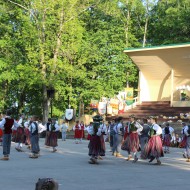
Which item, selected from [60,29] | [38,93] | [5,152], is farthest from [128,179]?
[38,93]

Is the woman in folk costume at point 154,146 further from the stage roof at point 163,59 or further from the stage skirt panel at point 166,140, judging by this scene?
the stage roof at point 163,59

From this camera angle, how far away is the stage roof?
38.3 m

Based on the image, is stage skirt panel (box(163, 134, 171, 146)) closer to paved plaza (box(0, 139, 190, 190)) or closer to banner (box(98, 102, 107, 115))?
paved plaza (box(0, 139, 190, 190))

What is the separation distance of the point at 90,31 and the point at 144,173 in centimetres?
3371

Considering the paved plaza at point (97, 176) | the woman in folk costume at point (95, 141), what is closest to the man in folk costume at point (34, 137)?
the paved plaza at point (97, 176)

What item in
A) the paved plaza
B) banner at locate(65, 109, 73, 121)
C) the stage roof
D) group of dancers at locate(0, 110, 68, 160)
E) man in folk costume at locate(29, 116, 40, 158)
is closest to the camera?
the paved plaza

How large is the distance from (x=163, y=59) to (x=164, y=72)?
2.67 metres

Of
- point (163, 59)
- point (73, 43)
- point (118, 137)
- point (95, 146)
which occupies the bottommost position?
point (95, 146)

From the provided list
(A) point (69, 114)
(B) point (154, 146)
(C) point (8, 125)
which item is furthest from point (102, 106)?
(B) point (154, 146)

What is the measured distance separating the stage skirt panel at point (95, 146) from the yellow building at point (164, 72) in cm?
2399

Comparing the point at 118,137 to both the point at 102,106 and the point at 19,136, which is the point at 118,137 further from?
the point at 102,106

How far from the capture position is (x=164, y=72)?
42.7m

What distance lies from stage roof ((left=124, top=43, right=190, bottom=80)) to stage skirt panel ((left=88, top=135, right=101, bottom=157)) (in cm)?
2413

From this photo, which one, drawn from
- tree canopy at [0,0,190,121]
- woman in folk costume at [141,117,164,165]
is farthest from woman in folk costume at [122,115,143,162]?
tree canopy at [0,0,190,121]
